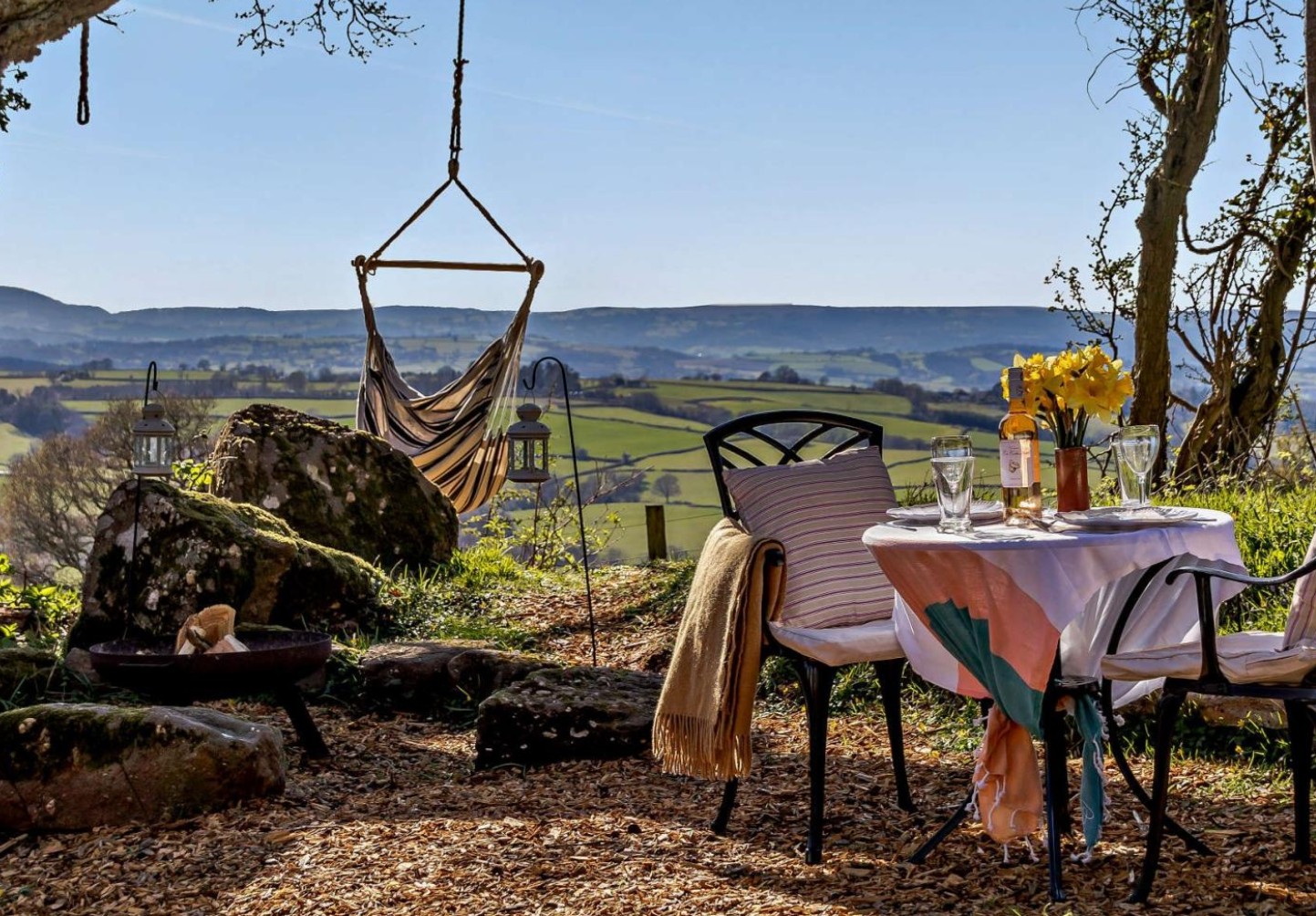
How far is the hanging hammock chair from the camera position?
259 inches

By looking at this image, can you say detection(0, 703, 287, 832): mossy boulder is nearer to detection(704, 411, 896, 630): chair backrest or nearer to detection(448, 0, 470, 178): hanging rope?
detection(704, 411, 896, 630): chair backrest

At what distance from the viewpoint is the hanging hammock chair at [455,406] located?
21.6ft

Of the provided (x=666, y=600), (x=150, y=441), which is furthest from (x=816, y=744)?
(x=666, y=600)

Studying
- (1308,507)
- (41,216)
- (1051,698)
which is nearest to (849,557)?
(1051,698)

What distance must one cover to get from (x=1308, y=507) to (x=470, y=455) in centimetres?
365

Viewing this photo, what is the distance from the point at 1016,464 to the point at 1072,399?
6.7 inches

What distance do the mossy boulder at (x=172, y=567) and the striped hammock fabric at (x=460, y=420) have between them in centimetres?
157

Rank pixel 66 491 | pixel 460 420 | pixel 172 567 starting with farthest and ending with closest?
pixel 66 491 < pixel 460 420 < pixel 172 567

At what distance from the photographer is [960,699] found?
4109mm

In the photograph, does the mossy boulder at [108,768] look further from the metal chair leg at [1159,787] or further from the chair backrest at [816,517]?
the metal chair leg at [1159,787]

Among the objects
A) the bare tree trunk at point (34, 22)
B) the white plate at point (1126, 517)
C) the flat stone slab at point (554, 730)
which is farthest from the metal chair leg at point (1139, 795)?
the bare tree trunk at point (34, 22)

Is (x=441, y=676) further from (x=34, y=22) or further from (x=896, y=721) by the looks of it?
(x=34, y=22)

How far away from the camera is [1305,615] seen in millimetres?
2477

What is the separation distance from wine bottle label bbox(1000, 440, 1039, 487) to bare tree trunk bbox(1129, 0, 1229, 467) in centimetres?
342
